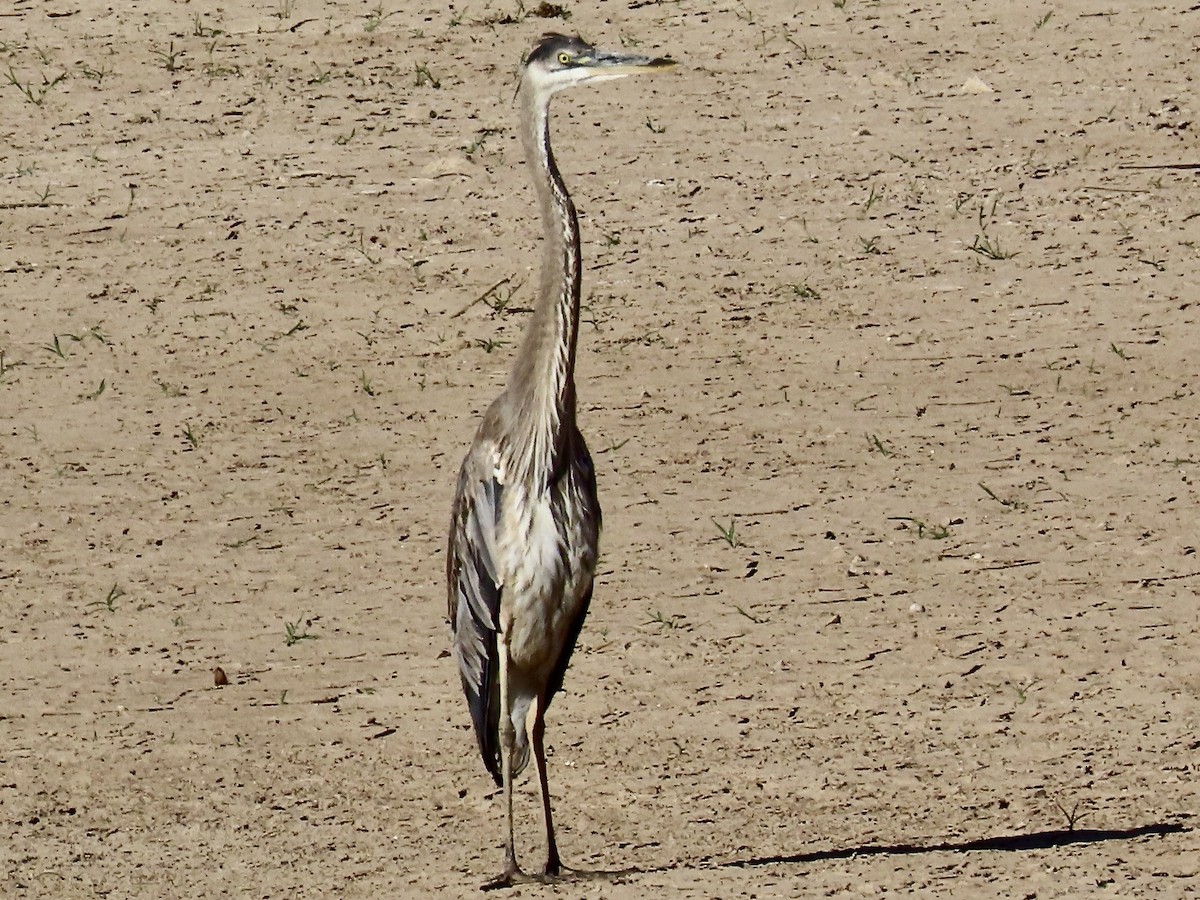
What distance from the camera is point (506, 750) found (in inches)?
249

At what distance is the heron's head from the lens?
6.30m

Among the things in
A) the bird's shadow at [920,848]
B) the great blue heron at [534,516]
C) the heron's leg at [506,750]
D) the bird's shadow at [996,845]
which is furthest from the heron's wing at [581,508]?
the bird's shadow at [996,845]

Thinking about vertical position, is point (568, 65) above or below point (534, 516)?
above

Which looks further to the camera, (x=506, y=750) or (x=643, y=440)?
(x=643, y=440)

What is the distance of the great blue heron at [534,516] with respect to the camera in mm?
6145

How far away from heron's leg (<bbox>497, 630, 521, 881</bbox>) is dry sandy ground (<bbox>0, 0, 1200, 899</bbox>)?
0.56 feet

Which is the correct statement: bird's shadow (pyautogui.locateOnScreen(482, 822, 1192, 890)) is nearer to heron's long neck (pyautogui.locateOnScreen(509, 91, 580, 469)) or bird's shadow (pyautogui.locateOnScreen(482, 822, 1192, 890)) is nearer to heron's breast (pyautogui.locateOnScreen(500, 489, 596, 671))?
heron's breast (pyautogui.locateOnScreen(500, 489, 596, 671))

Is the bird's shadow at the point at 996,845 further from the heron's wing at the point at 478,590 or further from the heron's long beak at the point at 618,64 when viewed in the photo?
the heron's long beak at the point at 618,64

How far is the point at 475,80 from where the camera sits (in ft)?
39.5

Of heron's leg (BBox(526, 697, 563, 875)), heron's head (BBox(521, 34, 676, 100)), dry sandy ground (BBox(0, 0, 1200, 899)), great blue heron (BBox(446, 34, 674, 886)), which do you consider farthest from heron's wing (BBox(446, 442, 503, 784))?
heron's head (BBox(521, 34, 676, 100))

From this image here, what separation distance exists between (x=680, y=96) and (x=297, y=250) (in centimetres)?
244

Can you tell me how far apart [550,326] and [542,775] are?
122cm

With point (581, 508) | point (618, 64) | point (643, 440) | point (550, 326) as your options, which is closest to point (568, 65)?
point (618, 64)

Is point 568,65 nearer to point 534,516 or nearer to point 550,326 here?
point 550,326
